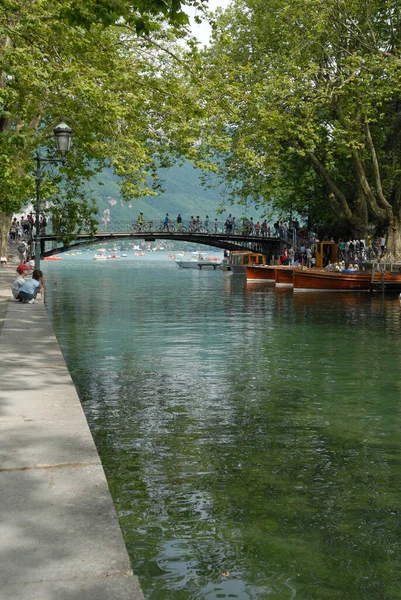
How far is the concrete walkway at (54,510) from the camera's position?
3.81 metres

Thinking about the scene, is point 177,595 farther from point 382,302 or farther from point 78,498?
point 382,302

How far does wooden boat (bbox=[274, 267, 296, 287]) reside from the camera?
56.1m

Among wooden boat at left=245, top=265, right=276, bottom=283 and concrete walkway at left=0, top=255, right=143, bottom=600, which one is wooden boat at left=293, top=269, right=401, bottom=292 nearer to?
wooden boat at left=245, top=265, right=276, bottom=283

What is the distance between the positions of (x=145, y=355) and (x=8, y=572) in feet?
46.9

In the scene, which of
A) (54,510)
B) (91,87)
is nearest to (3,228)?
(91,87)

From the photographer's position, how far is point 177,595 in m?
5.46

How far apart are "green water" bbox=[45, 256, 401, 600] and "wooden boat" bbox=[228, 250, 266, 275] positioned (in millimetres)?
66057

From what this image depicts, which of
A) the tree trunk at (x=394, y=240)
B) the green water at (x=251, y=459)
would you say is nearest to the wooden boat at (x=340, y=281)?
the tree trunk at (x=394, y=240)

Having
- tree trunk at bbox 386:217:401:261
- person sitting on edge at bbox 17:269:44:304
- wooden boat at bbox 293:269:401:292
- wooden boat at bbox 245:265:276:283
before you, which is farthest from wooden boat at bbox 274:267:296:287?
person sitting on edge at bbox 17:269:44:304

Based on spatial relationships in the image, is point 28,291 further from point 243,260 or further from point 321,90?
point 243,260

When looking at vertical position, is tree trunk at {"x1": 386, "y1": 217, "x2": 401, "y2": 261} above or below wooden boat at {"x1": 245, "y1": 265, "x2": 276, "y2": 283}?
above

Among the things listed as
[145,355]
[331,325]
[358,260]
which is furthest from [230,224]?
[145,355]

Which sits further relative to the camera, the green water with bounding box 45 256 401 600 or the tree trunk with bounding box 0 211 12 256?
the tree trunk with bounding box 0 211 12 256

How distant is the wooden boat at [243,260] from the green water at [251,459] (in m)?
66.1
